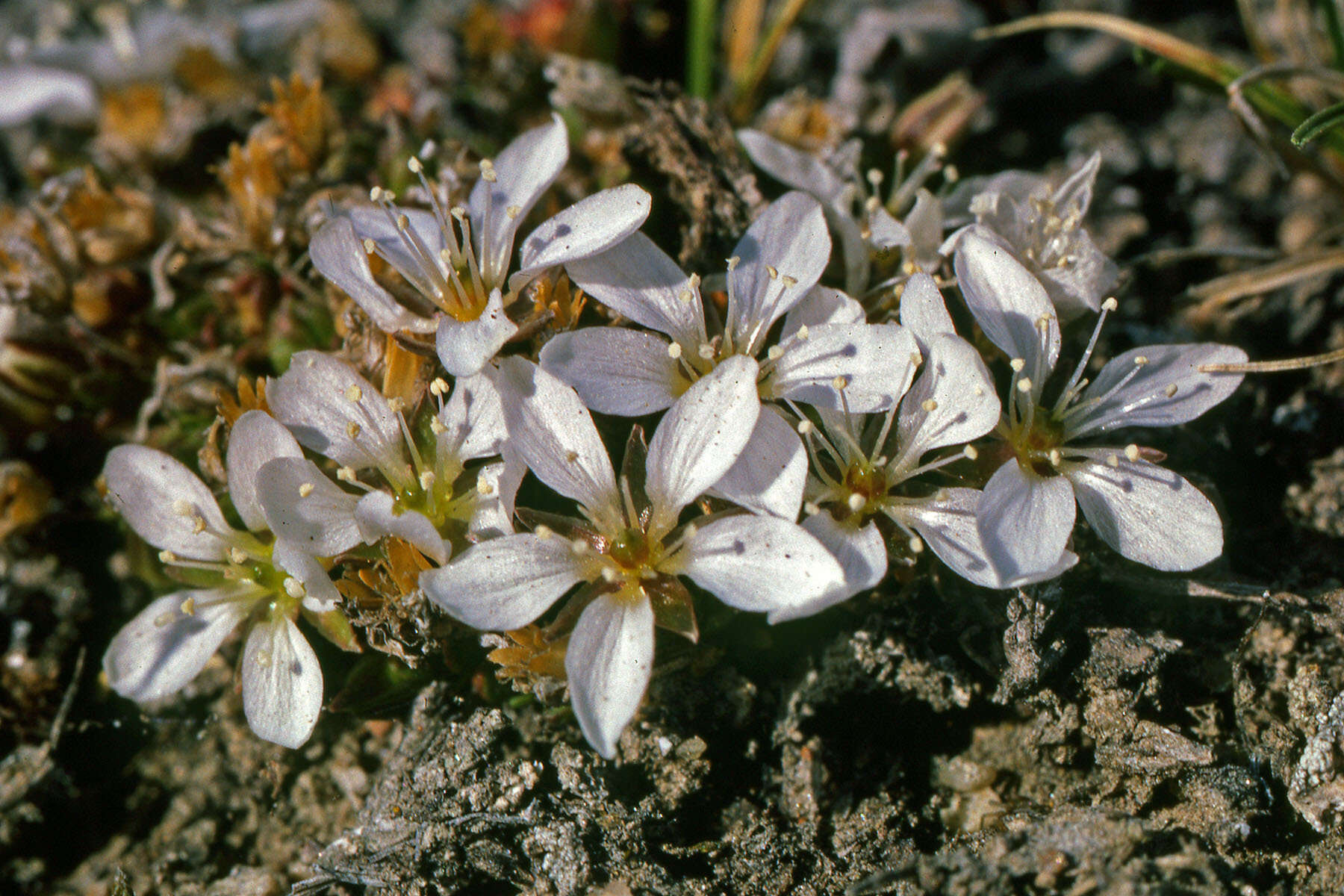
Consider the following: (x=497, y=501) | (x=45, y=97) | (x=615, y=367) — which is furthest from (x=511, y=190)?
(x=45, y=97)

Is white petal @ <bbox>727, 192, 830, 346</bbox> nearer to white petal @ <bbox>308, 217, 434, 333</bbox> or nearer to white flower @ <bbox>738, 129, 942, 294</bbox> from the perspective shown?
white flower @ <bbox>738, 129, 942, 294</bbox>

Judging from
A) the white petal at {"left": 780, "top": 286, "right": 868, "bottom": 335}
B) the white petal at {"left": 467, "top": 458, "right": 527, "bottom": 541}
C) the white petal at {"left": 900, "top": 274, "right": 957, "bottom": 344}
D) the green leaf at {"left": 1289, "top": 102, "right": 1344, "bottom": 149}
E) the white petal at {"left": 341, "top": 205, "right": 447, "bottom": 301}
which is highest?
the green leaf at {"left": 1289, "top": 102, "right": 1344, "bottom": 149}

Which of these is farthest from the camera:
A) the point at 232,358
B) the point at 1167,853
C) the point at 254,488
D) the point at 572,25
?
the point at 572,25

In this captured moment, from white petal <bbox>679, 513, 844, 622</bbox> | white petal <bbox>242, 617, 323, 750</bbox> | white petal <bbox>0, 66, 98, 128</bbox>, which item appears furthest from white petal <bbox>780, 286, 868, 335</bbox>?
white petal <bbox>0, 66, 98, 128</bbox>

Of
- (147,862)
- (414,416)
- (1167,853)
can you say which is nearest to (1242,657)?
(1167,853)

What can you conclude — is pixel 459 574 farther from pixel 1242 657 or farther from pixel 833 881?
pixel 1242 657

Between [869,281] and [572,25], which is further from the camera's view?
[572,25]

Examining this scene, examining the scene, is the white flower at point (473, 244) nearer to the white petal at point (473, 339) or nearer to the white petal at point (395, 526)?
the white petal at point (473, 339)
